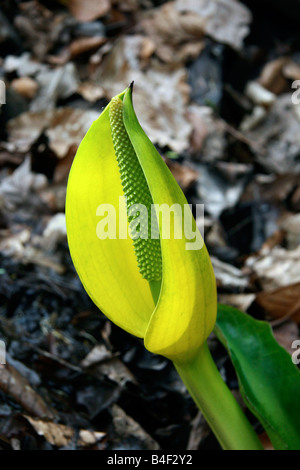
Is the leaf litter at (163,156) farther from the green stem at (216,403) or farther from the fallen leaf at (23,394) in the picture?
the green stem at (216,403)

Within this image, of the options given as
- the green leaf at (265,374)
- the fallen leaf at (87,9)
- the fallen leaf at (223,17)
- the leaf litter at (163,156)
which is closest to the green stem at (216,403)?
the green leaf at (265,374)

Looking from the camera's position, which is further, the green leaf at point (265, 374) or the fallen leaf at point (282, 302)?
the fallen leaf at point (282, 302)

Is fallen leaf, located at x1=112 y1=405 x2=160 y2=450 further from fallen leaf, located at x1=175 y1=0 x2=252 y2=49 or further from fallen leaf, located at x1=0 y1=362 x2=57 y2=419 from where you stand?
fallen leaf, located at x1=175 y1=0 x2=252 y2=49

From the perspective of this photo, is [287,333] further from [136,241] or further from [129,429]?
[136,241]

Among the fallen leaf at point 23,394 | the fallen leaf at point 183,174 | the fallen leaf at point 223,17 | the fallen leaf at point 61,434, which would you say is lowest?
the fallen leaf at point 61,434

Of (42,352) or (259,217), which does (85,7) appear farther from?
(42,352)

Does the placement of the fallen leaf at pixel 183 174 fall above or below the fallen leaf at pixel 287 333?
above

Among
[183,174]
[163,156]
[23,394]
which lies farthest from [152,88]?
[23,394]

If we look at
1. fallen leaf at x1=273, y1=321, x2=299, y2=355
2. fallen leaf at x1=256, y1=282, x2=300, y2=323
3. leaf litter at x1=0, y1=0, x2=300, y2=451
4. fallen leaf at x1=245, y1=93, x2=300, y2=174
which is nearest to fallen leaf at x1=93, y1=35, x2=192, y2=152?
leaf litter at x1=0, y1=0, x2=300, y2=451
